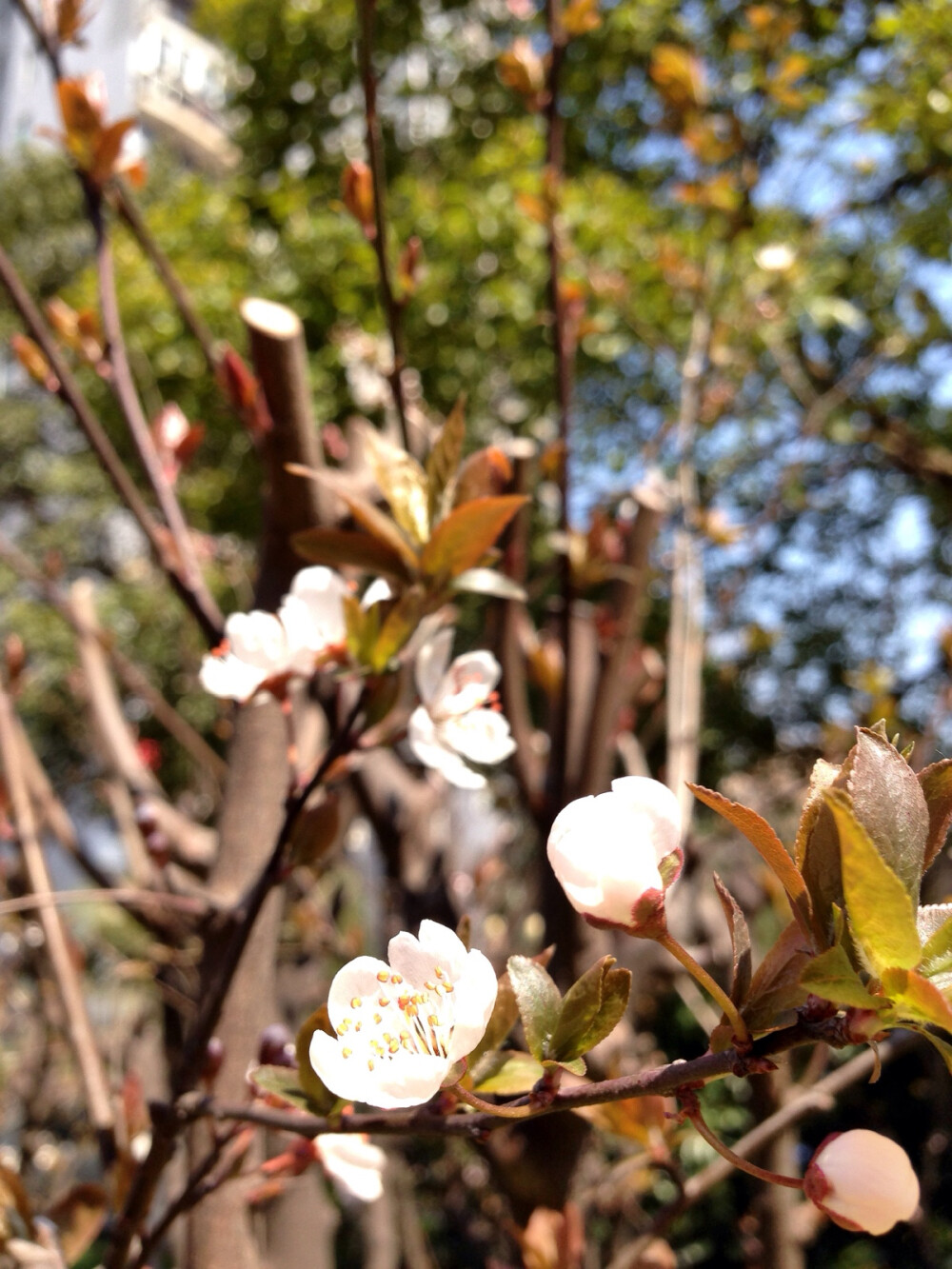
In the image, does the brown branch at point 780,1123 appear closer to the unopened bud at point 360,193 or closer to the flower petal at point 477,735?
the flower petal at point 477,735

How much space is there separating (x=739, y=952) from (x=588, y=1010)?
2.1 inches

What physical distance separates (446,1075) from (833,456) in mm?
3491

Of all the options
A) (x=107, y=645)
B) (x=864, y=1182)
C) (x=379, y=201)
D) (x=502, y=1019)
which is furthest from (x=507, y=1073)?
(x=107, y=645)

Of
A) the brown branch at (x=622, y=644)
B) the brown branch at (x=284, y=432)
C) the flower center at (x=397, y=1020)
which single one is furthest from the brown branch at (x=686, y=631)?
the flower center at (x=397, y=1020)

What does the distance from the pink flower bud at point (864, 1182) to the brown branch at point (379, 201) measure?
539mm

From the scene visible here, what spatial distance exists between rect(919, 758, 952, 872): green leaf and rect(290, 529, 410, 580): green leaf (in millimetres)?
263

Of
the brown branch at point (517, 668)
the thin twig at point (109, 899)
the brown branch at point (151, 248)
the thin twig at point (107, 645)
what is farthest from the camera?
the thin twig at point (107, 645)

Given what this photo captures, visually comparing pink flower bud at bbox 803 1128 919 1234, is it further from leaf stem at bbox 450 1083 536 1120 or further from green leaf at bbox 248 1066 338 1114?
green leaf at bbox 248 1066 338 1114

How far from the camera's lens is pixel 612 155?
11.2ft

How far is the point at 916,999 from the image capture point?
267 mm

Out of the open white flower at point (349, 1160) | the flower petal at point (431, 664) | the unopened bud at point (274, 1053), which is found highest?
the flower petal at point (431, 664)

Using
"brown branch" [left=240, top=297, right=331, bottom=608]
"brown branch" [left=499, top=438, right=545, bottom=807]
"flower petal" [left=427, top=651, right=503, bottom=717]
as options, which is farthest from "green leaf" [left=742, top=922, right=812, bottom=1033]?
"brown branch" [left=499, top=438, right=545, bottom=807]

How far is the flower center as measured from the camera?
1.15 ft

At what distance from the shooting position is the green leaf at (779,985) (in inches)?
12.0
